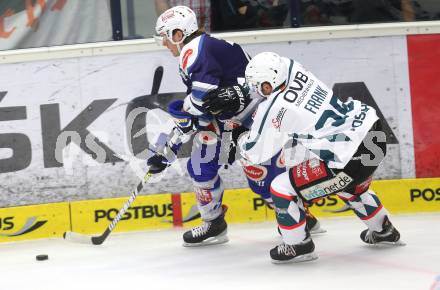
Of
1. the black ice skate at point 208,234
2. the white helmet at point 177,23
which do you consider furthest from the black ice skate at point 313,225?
the white helmet at point 177,23

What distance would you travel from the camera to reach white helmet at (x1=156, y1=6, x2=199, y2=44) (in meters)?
5.21

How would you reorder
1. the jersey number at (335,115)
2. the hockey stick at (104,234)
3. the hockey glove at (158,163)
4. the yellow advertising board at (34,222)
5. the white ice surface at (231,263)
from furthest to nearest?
1. the yellow advertising board at (34,222)
2. the hockey stick at (104,234)
3. the hockey glove at (158,163)
4. the jersey number at (335,115)
5. the white ice surface at (231,263)

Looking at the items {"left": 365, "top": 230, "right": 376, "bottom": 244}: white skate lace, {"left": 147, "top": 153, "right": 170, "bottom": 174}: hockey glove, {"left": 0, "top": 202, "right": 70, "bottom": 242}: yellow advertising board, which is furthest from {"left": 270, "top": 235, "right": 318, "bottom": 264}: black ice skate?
{"left": 0, "top": 202, "right": 70, "bottom": 242}: yellow advertising board

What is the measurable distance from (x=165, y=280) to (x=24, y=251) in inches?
53.2

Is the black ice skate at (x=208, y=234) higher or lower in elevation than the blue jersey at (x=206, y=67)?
lower

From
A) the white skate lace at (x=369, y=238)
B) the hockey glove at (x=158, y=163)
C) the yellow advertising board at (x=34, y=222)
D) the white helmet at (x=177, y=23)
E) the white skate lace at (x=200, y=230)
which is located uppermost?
the white helmet at (x=177, y=23)

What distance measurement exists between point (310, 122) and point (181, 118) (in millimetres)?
964

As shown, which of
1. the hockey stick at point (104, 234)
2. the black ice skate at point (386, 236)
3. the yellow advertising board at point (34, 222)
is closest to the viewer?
the black ice skate at point (386, 236)

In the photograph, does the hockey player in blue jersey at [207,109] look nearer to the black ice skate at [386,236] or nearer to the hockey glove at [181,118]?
the hockey glove at [181,118]

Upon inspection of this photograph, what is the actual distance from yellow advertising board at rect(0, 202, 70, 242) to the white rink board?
7cm

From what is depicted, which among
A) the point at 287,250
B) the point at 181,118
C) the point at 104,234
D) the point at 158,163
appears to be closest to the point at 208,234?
the point at 158,163

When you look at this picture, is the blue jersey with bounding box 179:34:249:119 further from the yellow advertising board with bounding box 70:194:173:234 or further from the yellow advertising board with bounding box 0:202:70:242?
the yellow advertising board with bounding box 0:202:70:242

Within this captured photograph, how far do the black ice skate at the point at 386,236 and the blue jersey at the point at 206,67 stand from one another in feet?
3.72

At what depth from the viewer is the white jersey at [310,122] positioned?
14.9 ft
